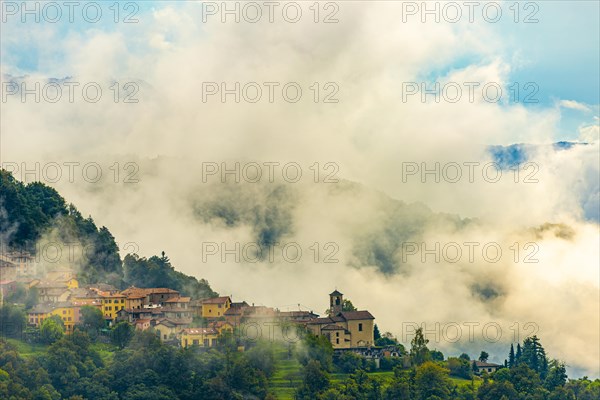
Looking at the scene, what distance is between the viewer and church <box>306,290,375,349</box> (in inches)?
4038

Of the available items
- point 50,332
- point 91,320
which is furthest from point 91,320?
point 50,332

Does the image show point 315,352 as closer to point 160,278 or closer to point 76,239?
point 160,278

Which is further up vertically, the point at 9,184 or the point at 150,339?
the point at 9,184

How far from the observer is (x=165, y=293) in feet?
354

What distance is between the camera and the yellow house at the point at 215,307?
104131 millimetres

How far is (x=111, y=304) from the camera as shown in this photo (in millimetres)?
104250

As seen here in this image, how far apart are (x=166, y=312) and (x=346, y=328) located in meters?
15.6

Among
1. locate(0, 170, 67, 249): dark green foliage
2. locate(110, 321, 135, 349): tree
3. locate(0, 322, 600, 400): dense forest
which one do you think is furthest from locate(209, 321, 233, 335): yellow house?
locate(0, 170, 67, 249): dark green foliage

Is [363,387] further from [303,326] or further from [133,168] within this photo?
[133,168]

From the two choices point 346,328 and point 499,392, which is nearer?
point 499,392

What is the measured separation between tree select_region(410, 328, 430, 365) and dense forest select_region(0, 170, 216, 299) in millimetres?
22472

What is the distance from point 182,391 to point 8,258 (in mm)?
27712

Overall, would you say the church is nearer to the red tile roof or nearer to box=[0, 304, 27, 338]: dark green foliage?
the red tile roof

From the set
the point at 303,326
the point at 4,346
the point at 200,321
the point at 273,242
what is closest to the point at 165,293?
the point at 200,321
